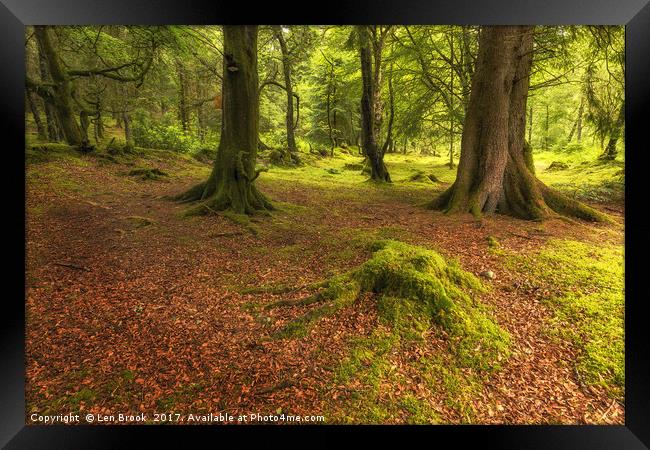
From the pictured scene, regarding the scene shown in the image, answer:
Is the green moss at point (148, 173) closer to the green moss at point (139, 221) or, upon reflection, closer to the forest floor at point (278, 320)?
the forest floor at point (278, 320)

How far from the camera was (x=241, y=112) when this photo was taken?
18.0 ft

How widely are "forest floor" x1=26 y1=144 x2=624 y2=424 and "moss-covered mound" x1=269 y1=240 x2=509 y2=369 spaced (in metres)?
0.11

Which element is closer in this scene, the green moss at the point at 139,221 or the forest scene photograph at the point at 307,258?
the forest scene photograph at the point at 307,258

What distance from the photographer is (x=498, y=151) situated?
508 cm

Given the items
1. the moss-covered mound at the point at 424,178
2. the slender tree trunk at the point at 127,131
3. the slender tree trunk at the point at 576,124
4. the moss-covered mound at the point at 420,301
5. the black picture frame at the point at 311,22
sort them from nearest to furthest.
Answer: the black picture frame at the point at 311,22, the moss-covered mound at the point at 420,301, the slender tree trunk at the point at 576,124, the slender tree trunk at the point at 127,131, the moss-covered mound at the point at 424,178

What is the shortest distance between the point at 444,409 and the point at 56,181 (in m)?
5.69

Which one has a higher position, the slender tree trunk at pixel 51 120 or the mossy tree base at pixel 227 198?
the slender tree trunk at pixel 51 120

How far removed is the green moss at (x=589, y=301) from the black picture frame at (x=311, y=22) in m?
0.19

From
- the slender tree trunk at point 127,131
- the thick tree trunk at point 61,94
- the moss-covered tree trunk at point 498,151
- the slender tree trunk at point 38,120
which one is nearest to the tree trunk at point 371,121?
the moss-covered tree trunk at point 498,151

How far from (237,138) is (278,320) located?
399 cm

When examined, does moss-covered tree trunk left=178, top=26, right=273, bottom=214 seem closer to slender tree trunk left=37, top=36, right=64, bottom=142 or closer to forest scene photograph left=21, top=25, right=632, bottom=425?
forest scene photograph left=21, top=25, right=632, bottom=425

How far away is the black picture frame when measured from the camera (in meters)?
2.21

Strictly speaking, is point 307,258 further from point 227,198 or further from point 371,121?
point 371,121

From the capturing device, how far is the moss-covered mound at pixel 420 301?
2576mm
